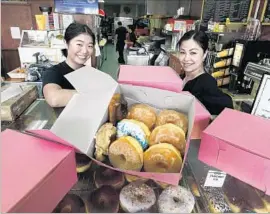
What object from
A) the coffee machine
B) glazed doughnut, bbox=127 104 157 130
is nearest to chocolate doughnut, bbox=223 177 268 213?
glazed doughnut, bbox=127 104 157 130

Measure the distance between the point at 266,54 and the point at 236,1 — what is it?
135 cm

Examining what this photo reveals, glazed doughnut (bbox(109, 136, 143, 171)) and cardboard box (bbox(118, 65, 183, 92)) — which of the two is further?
cardboard box (bbox(118, 65, 183, 92))

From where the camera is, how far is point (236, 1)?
3.28m

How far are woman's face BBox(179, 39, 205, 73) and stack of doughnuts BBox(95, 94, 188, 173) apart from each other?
806mm

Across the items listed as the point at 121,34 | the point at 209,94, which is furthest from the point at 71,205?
the point at 121,34

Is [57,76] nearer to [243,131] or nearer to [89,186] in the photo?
[89,186]

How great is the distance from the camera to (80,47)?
159 cm

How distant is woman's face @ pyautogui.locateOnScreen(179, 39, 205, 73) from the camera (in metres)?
1.48

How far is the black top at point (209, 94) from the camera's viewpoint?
113 cm

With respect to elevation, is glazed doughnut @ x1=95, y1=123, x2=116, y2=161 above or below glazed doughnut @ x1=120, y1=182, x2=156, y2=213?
above

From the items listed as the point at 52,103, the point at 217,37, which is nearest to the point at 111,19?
the point at 217,37

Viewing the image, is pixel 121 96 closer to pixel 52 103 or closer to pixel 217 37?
pixel 52 103

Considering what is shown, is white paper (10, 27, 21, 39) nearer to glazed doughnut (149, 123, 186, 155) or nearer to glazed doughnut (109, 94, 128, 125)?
glazed doughnut (109, 94, 128, 125)

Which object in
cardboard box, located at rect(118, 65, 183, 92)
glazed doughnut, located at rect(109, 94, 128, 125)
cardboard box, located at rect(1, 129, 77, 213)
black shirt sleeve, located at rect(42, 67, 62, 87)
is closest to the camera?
cardboard box, located at rect(1, 129, 77, 213)
